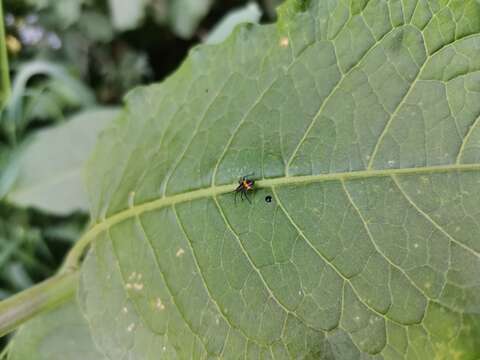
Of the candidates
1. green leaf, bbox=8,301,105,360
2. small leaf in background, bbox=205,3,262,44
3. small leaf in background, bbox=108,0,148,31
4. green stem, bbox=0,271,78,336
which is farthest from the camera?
small leaf in background, bbox=108,0,148,31

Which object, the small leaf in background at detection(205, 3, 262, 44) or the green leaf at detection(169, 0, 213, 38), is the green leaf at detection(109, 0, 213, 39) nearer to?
the green leaf at detection(169, 0, 213, 38)

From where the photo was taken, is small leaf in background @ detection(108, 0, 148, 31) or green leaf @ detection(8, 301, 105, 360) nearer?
green leaf @ detection(8, 301, 105, 360)

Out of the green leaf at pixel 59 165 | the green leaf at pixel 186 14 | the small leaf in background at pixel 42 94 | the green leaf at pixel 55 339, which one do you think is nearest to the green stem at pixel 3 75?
the small leaf in background at pixel 42 94

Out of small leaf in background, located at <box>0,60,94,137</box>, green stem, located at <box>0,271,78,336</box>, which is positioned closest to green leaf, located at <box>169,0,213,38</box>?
small leaf in background, located at <box>0,60,94,137</box>

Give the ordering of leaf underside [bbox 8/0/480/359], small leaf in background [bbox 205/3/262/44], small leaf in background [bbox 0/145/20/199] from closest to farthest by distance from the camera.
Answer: leaf underside [bbox 8/0/480/359] → small leaf in background [bbox 205/3/262/44] → small leaf in background [bbox 0/145/20/199]

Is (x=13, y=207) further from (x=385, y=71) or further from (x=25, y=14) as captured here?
(x=385, y=71)

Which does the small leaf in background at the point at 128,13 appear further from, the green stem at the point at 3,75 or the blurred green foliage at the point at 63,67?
the green stem at the point at 3,75
